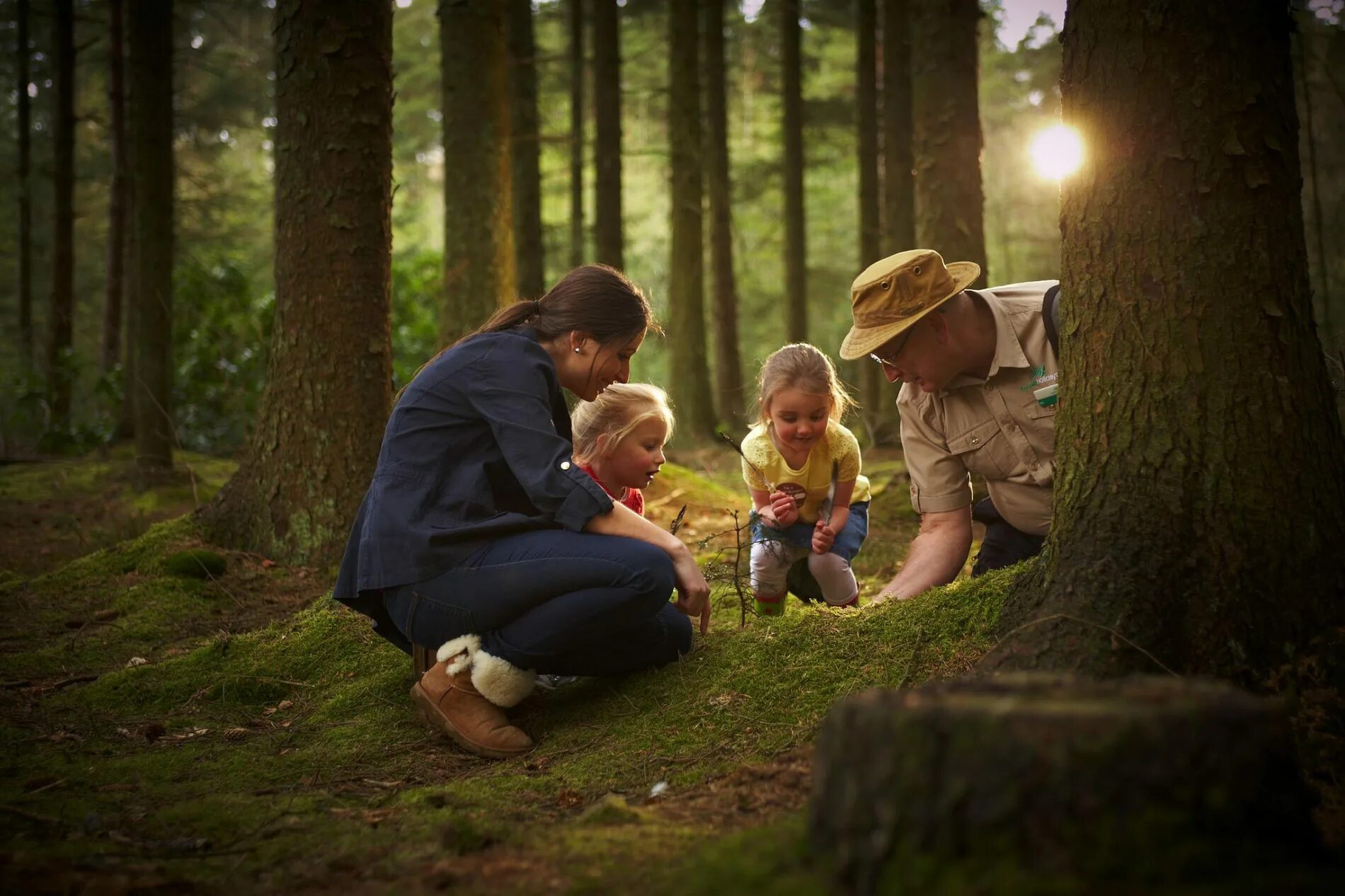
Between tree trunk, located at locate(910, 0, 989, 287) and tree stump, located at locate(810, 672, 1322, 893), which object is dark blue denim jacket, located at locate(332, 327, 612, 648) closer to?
tree stump, located at locate(810, 672, 1322, 893)

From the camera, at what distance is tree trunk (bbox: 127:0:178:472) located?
8.62m

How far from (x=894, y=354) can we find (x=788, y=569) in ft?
4.20

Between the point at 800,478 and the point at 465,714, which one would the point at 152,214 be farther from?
the point at 465,714

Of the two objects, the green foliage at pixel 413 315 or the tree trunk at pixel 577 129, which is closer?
the green foliage at pixel 413 315

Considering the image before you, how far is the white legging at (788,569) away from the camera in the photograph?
→ 4836 millimetres

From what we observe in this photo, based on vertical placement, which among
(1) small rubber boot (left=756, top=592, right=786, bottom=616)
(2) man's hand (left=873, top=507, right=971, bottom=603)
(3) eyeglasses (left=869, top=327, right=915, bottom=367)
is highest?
(3) eyeglasses (left=869, top=327, right=915, bottom=367)

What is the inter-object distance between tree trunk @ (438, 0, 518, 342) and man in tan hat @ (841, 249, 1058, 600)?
17.0 ft

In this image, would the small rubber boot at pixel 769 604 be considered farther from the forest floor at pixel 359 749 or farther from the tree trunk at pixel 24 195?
the tree trunk at pixel 24 195

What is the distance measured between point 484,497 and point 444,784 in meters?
1.02

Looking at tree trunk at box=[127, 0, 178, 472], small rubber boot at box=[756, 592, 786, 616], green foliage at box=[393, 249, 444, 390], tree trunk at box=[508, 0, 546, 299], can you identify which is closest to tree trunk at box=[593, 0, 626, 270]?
tree trunk at box=[508, 0, 546, 299]

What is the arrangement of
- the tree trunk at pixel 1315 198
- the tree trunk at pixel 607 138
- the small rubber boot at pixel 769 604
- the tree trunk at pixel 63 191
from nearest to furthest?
the small rubber boot at pixel 769 604
the tree trunk at pixel 1315 198
the tree trunk at pixel 607 138
the tree trunk at pixel 63 191

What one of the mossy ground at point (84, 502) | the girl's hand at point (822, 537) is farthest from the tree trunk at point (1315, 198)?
the mossy ground at point (84, 502)

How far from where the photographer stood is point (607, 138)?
1211 centimetres

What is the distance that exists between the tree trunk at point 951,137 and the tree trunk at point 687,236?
5.68 m
